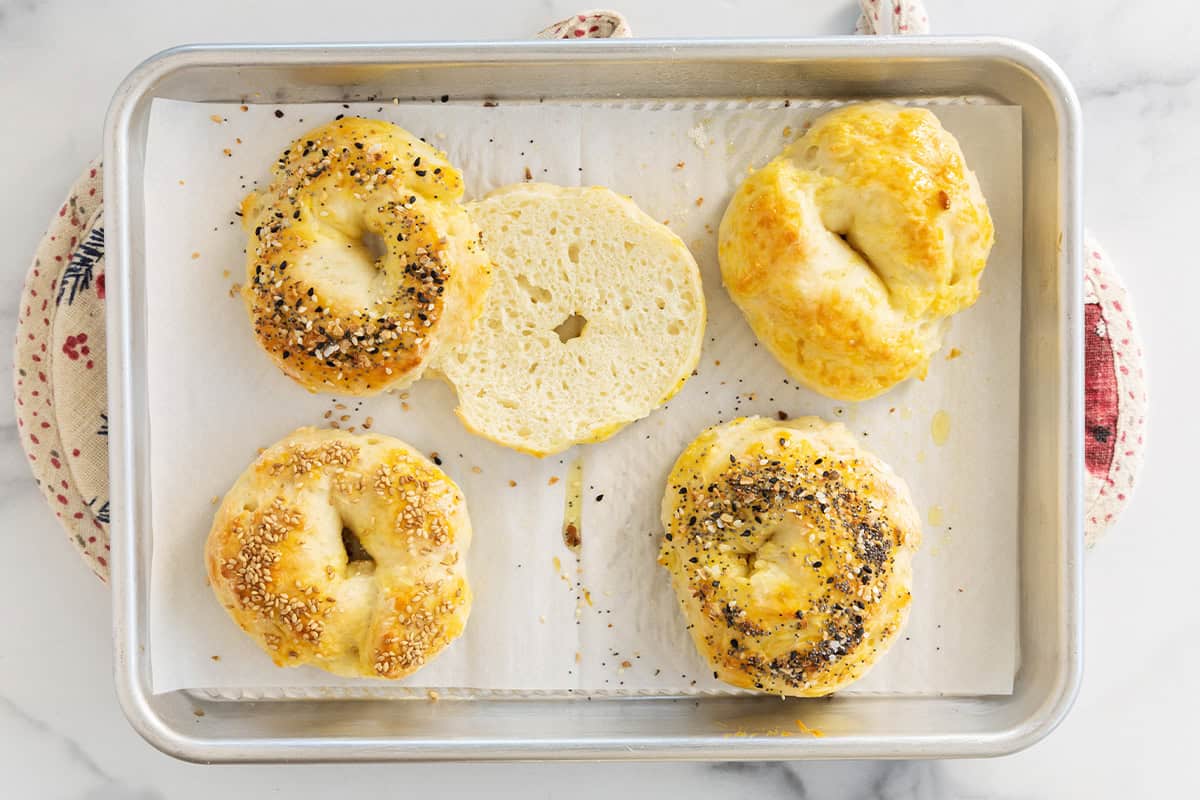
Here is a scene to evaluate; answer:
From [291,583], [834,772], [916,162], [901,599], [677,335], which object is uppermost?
[916,162]

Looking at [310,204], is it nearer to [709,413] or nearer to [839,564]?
[709,413]

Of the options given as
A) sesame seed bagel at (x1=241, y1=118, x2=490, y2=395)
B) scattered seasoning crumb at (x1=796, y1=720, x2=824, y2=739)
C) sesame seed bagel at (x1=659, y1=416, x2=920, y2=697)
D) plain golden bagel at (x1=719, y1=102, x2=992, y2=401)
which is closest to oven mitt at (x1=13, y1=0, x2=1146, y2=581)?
plain golden bagel at (x1=719, y1=102, x2=992, y2=401)

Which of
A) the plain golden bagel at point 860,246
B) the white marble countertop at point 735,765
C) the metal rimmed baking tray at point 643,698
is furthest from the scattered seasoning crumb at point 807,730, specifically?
the plain golden bagel at point 860,246

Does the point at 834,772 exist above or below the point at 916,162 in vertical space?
below

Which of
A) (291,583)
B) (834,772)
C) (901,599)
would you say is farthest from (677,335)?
(834,772)

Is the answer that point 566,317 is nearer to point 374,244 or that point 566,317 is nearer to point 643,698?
point 374,244

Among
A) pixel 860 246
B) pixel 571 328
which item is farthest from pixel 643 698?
pixel 860 246

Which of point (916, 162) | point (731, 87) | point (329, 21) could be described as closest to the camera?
point (916, 162)
